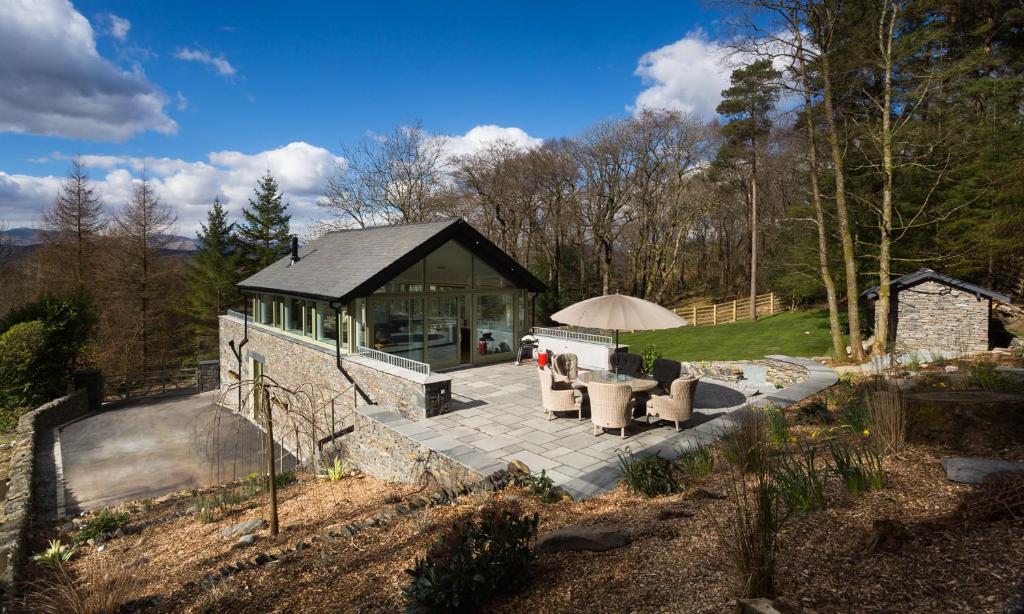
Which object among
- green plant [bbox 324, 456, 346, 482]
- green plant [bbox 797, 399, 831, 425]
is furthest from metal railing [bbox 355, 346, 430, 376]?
green plant [bbox 797, 399, 831, 425]

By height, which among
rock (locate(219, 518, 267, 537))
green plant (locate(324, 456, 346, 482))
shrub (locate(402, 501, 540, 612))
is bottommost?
green plant (locate(324, 456, 346, 482))

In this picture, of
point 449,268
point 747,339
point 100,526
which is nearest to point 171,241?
point 449,268

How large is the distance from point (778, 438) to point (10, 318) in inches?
922

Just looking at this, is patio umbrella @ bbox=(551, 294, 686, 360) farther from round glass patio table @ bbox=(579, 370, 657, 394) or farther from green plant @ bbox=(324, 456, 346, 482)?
green plant @ bbox=(324, 456, 346, 482)

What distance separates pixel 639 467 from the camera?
17.9ft

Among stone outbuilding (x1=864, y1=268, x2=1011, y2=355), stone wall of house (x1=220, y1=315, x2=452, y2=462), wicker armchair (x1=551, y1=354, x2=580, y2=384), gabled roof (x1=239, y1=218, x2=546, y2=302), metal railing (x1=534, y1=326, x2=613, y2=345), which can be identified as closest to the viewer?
stone wall of house (x1=220, y1=315, x2=452, y2=462)

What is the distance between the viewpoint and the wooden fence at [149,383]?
71.2 ft

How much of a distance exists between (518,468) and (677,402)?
2.84m

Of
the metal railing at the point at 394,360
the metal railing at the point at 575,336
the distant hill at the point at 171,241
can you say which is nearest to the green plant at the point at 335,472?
the metal railing at the point at 394,360

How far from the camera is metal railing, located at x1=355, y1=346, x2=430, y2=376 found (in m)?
10.4

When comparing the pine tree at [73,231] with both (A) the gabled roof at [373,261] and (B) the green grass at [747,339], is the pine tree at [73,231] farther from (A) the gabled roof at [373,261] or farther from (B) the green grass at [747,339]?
(B) the green grass at [747,339]

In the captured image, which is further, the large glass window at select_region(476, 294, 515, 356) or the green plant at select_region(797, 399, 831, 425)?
the large glass window at select_region(476, 294, 515, 356)

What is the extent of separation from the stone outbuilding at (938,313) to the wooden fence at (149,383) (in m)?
27.0

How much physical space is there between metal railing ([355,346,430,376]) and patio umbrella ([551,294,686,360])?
3217 millimetres
